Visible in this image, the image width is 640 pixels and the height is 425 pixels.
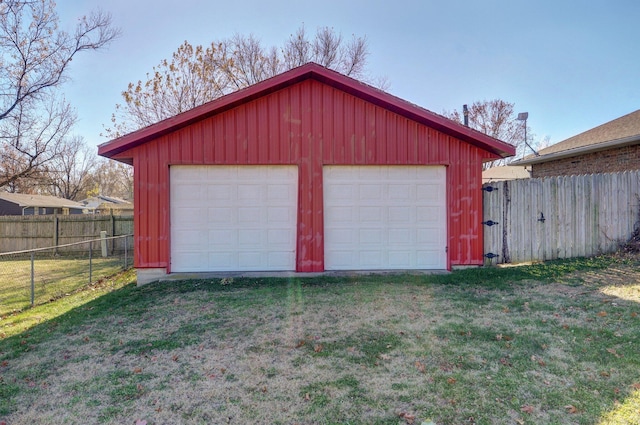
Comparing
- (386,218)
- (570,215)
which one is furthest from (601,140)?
(386,218)

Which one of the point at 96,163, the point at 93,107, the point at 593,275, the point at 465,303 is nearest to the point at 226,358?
the point at 465,303

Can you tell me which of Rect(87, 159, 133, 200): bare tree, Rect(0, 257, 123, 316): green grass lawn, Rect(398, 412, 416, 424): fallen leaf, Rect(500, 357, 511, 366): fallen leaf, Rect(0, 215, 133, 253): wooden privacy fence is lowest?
Rect(0, 257, 123, 316): green grass lawn

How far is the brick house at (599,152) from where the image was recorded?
10.0 metres

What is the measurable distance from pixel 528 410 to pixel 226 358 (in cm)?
281

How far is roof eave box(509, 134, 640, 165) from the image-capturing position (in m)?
9.66

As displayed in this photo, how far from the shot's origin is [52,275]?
972cm

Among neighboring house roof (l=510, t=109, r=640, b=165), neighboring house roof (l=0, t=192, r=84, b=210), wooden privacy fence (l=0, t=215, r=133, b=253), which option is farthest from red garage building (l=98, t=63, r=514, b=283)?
neighboring house roof (l=0, t=192, r=84, b=210)

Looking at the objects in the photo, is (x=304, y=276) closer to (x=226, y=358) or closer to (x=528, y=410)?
(x=226, y=358)

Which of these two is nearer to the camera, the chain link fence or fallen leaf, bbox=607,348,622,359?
fallen leaf, bbox=607,348,622,359

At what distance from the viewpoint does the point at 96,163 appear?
3966 centimetres

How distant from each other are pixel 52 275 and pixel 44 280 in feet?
3.03

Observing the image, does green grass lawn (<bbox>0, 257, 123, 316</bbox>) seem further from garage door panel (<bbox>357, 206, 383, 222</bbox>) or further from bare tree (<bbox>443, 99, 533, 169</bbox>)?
bare tree (<bbox>443, 99, 533, 169</bbox>)

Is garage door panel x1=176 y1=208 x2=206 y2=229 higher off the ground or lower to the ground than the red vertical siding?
lower

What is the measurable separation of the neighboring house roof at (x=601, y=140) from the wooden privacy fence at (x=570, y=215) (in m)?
2.58
